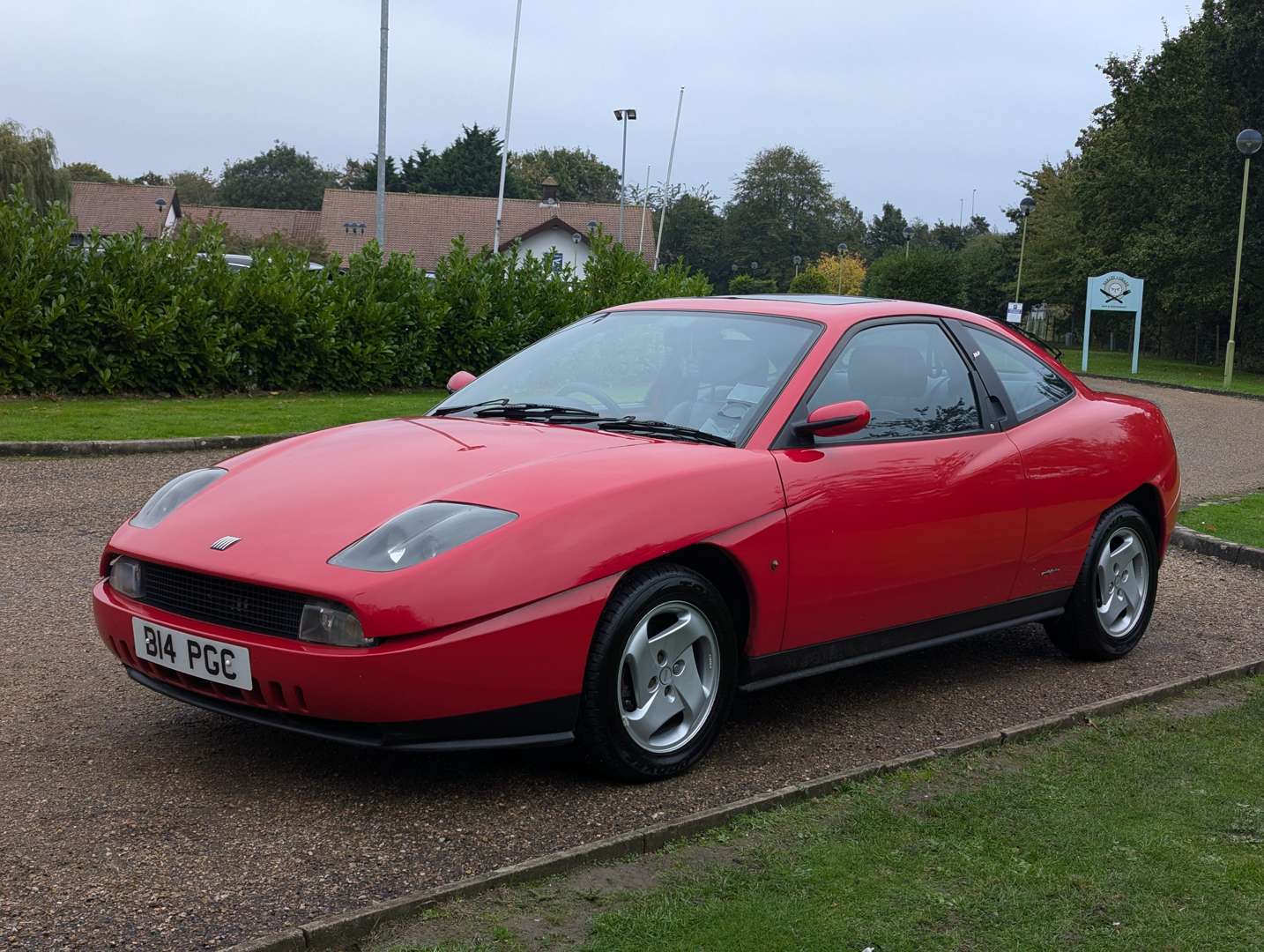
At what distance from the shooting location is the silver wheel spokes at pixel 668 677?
13.4 ft

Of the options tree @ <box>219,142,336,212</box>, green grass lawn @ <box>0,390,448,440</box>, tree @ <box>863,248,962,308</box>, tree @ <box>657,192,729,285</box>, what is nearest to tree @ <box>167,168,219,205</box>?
tree @ <box>219,142,336,212</box>

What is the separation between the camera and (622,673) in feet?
13.4

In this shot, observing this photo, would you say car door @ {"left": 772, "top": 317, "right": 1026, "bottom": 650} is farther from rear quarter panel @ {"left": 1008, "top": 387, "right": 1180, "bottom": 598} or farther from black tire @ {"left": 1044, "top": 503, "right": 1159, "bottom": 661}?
black tire @ {"left": 1044, "top": 503, "right": 1159, "bottom": 661}

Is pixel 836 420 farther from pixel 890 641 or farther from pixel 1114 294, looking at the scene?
pixel 1114 294

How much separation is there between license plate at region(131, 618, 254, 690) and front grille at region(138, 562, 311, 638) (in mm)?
68

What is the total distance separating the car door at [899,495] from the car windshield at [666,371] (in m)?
0.19

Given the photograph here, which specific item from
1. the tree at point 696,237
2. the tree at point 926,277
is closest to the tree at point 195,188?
the tree at point 696,237

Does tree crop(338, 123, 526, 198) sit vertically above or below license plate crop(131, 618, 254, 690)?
above

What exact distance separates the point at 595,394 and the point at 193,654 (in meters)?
1.82

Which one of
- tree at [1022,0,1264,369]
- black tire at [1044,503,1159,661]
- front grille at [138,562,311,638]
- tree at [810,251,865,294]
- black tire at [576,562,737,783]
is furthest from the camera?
tree at [810,251,865,294]

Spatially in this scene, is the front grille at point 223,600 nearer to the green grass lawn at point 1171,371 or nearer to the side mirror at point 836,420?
the side mirror at point 836,420

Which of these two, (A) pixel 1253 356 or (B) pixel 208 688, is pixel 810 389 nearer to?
(B) pixel 208 688

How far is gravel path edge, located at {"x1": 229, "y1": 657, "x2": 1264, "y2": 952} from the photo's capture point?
9.77 ft

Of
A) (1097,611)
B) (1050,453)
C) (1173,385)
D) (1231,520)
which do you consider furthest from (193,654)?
(1173,385)
